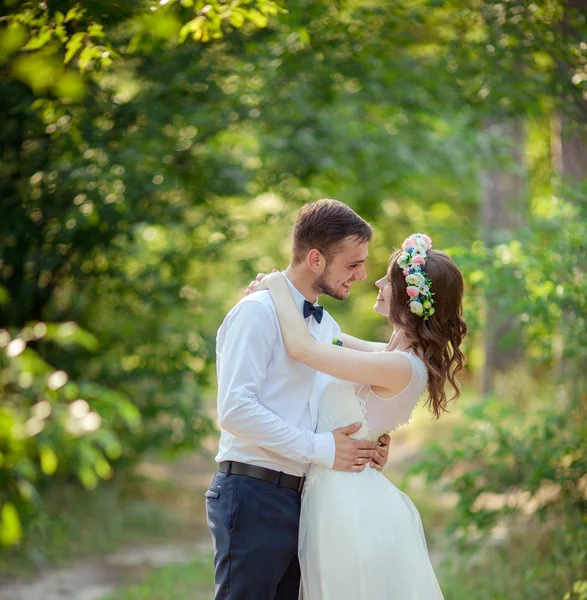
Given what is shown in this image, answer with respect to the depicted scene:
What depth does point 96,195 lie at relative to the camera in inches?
206

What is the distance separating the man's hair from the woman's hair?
0.92ft

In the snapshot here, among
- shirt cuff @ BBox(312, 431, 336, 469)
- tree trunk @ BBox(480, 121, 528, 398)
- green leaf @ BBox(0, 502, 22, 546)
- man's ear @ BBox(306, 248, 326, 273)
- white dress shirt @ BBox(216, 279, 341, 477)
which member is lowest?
tree trunk @ BBox(480, 121, 528, 398)

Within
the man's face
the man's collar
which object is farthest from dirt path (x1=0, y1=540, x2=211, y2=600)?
the man's face

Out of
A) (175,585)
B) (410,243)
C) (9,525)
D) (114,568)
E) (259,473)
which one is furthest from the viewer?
(114,568)

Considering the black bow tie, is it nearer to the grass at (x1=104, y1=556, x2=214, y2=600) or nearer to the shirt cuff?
the shirt cuff

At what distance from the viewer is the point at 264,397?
2781 mm

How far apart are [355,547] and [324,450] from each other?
1.14ft

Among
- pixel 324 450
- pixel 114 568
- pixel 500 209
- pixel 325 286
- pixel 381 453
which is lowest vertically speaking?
pixel 500 209

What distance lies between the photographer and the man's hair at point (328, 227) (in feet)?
9.23

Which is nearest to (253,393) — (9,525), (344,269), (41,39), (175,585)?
(344,269)

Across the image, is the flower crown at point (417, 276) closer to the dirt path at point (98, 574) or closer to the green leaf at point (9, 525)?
the green leaf at point (9, 525)

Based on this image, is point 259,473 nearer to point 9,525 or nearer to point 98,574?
point 9,525

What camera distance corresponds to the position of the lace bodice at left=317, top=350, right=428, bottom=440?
9.57 ft

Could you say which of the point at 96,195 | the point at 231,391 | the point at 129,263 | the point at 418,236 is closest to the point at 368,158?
the point at 129,263
